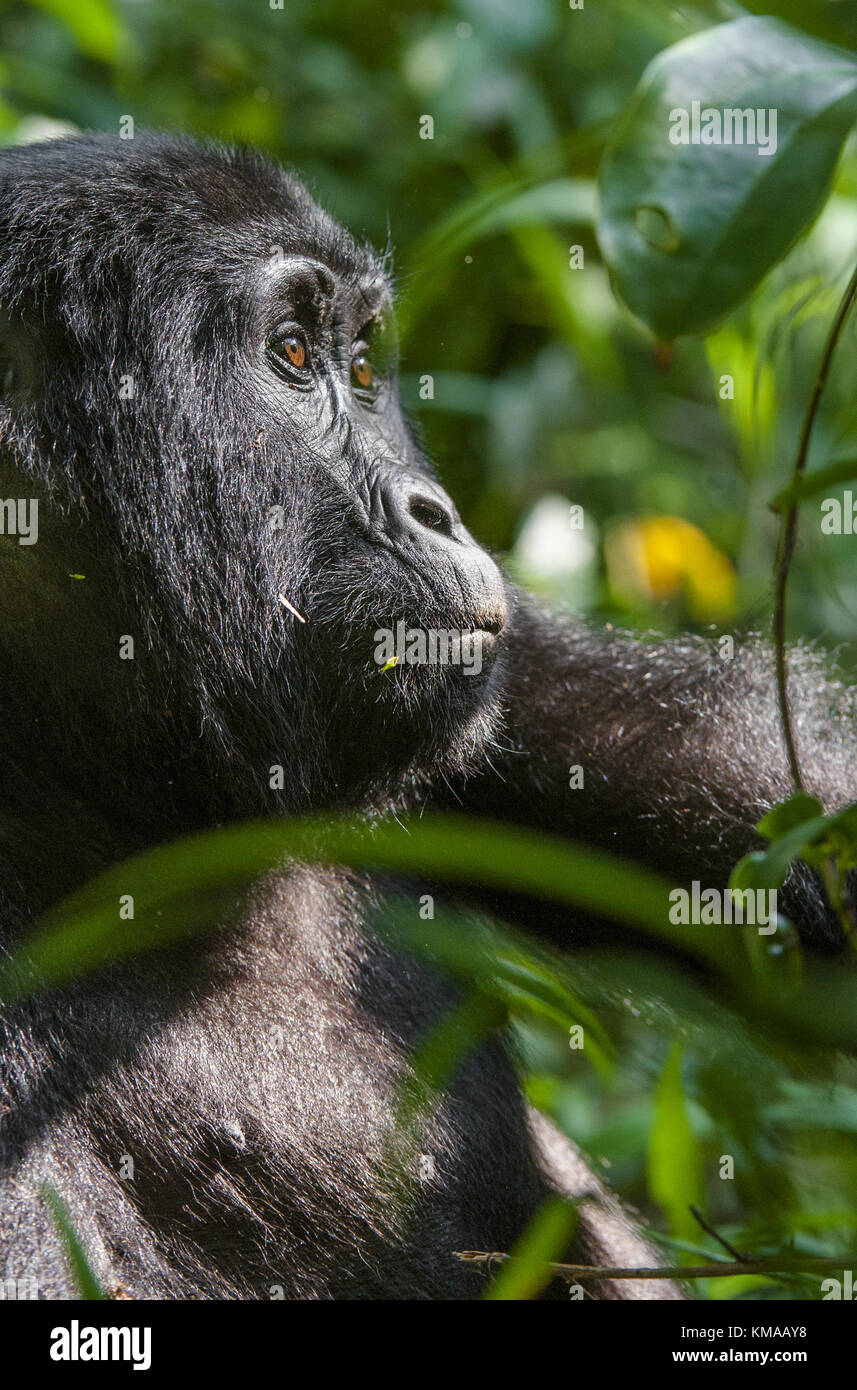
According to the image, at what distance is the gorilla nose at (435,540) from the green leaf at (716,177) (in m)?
0.86

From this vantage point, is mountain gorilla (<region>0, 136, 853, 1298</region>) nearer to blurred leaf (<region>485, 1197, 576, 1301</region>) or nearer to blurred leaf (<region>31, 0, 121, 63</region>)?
blurred leaf (<region>485, 1197, 576, 1301</region>)

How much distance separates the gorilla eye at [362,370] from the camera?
7.88 ft

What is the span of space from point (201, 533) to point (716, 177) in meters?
1.05

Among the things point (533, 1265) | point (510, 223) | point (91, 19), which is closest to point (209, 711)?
point (533, 1265)

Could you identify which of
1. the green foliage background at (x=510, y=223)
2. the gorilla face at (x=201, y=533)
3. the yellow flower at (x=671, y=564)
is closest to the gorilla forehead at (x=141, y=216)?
the gorilla face at (x=201, y=533)

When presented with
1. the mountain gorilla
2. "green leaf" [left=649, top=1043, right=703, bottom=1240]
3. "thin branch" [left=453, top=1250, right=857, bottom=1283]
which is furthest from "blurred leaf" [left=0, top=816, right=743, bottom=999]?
"thin branch" [left=453, top=1250, right=857, bottom=1283]

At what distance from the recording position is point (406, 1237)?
195 centimetres

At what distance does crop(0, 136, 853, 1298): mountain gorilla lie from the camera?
5.96 feet

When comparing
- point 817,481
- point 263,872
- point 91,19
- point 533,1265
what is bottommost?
point 533,1265

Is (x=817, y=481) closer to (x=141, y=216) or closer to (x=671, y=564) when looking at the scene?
(x=141, y=216)

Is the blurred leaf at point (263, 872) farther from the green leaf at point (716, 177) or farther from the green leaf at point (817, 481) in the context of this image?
the green leaf at point (716, 177)

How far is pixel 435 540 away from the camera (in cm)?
197

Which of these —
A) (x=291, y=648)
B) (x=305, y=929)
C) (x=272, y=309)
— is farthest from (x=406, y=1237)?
(x=272, y=309)

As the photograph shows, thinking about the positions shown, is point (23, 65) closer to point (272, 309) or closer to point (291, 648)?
point (272, 309)
